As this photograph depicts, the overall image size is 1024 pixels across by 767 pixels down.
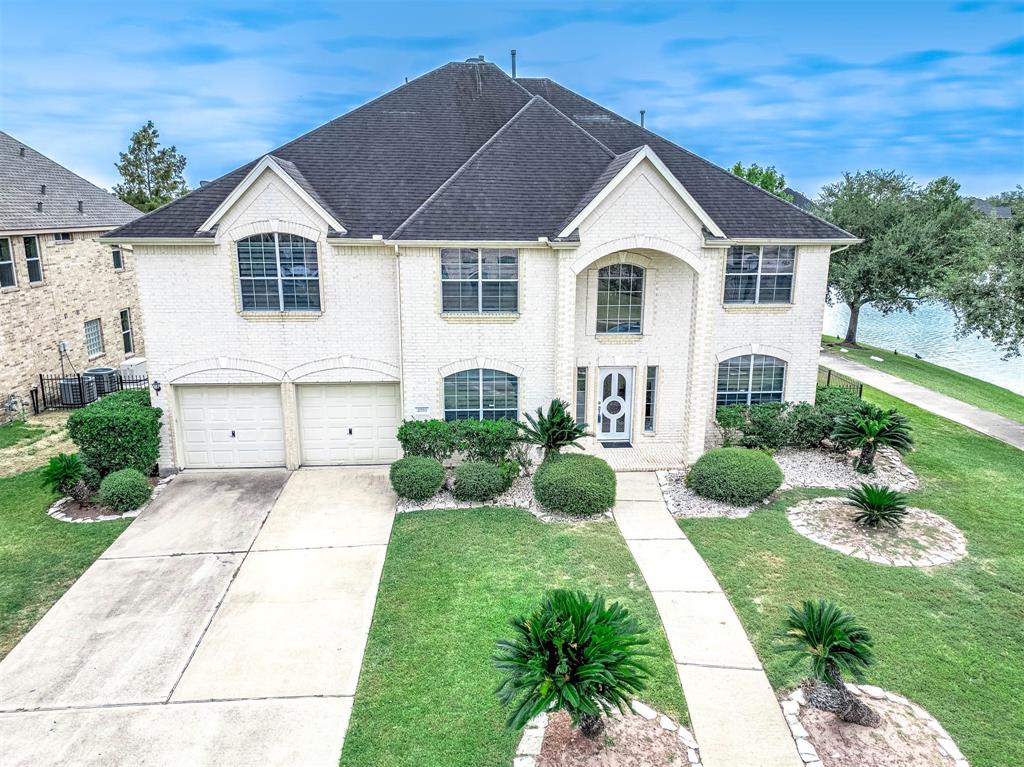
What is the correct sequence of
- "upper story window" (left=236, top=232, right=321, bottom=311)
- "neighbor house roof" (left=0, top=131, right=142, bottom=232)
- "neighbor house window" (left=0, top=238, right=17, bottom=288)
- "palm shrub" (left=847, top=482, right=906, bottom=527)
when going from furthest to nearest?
"neighbor house roof" (left=0, top=131, right=142, bottom=232), "neighbor house window" (left=0, top=238, right=17, bottom=288), "upper story window" (left=236, top=232, right=321, bottom=311), "palm shrub" (left=847, top=482, right=906, bottom=527)

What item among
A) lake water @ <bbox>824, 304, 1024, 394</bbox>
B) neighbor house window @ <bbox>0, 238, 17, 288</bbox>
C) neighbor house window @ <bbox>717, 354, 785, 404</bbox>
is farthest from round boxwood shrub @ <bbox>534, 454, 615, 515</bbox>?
neighbor house window @ <bbox>0, 238, 17, 288</bbox>

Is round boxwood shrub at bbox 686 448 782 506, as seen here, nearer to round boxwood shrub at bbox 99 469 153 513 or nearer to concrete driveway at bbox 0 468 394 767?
concrete driveway at bbox 0 468 394 767

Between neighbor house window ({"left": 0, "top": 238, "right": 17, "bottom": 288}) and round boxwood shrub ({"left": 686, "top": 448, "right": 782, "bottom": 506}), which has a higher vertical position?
neighbor house window ({"left": 0, "top": 238, "right": 17, "bottom": 288})

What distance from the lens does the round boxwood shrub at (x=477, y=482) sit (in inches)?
592

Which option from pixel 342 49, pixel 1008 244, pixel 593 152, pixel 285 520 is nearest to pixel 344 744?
pixel 285 520

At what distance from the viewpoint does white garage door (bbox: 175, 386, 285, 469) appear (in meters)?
17.2

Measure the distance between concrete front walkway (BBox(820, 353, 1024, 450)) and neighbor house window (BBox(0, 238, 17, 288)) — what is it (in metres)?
31.7

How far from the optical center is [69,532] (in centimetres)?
1370

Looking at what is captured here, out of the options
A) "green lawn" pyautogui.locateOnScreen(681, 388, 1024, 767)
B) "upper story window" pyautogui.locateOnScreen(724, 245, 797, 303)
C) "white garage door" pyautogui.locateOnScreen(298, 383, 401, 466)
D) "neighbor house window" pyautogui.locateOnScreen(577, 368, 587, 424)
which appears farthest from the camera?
"neighbor house window" pyautogui.locateOnScreen(577, 368, 587, 424)

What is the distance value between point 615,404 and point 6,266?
66.9ft

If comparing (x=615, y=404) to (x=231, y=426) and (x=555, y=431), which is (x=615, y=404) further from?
(x=231, y=426)

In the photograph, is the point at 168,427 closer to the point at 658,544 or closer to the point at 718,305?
the point at 658,544

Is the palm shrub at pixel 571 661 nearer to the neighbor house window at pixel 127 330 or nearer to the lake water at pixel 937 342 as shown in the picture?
the lake water at pixel 937 342

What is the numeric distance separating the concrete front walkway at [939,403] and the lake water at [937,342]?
7.82ft
